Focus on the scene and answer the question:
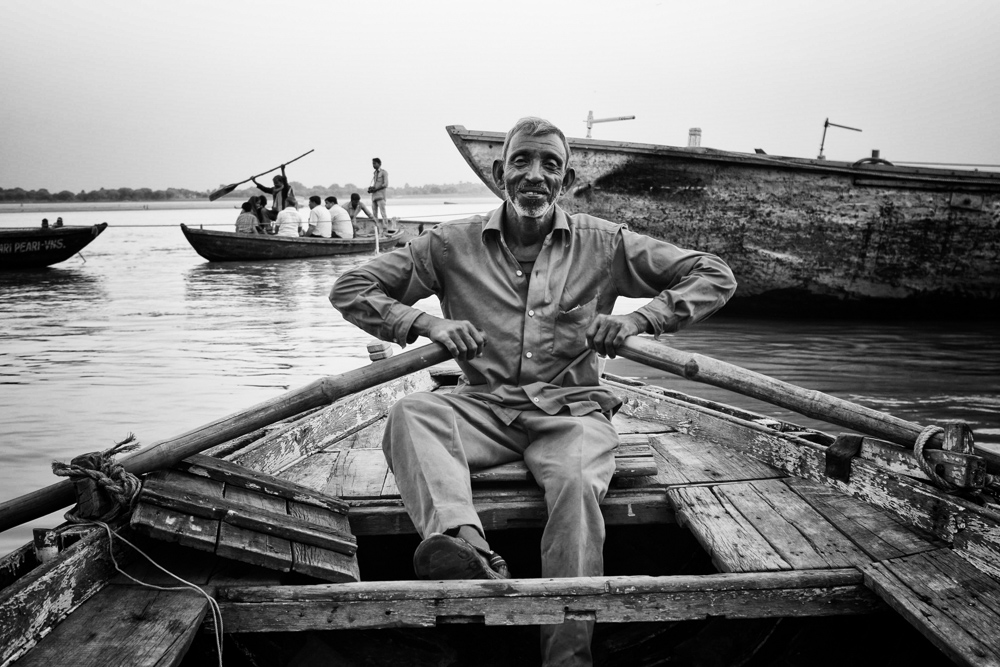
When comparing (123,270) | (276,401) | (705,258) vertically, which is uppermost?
(705,258)

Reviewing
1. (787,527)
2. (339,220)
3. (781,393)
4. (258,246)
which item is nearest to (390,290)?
(781,393)

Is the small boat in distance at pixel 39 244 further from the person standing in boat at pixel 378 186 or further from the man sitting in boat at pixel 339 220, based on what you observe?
the person standing in boat at pixel 378 186

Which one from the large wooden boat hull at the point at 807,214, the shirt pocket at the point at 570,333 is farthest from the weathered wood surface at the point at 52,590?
the large wooden boat hull at the point at 807,214

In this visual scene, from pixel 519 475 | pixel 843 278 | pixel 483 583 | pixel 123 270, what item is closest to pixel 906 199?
pixel 843 278

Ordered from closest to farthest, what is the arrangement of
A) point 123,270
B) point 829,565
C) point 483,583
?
1. point 483,583
2. point 829,565
3. point 123,270

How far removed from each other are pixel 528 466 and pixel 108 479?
3.80 feet

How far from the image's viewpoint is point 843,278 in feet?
29.5

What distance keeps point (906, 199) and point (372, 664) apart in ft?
27.4

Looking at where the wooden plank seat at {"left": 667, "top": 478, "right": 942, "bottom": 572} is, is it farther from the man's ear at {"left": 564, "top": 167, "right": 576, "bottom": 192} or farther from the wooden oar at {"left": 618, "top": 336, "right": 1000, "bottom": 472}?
the man's ear at {"left": 564, "top": 167, "right": 576, "bottom": 192}

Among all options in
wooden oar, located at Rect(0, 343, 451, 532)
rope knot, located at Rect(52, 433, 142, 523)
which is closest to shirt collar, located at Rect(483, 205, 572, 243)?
wooden oar, located at Rect(0, 343, 451, 532)

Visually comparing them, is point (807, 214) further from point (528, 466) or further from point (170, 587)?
point (170, 587)

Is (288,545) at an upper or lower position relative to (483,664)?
upper

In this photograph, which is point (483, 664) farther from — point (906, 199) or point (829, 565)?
point (906, 199)

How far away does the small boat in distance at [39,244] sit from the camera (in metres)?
14.8
